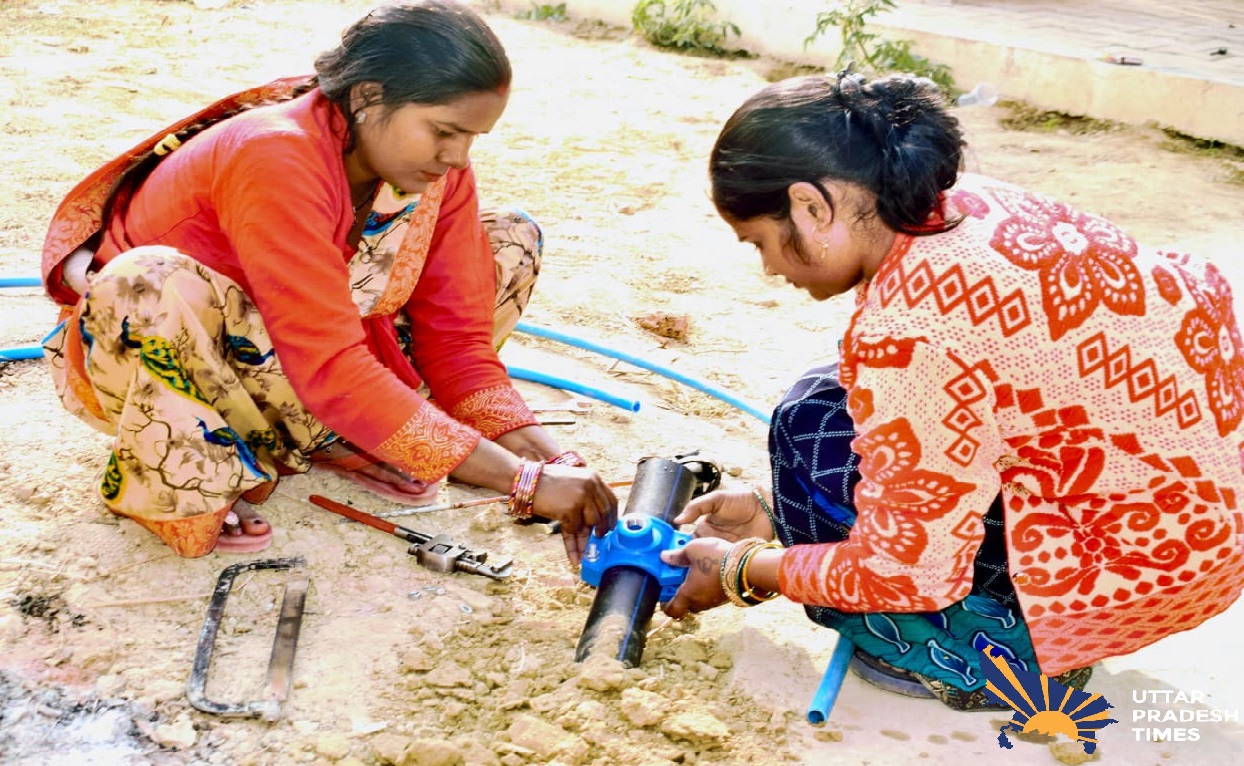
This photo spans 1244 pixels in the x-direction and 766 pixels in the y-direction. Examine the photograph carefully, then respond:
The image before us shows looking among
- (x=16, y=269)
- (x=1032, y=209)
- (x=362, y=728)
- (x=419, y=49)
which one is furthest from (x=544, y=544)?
(x=16, y=269)

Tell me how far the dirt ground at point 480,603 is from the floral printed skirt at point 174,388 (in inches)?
6.8

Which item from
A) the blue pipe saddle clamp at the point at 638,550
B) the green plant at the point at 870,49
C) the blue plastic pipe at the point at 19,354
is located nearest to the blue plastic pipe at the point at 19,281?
the blue plastic pipe at the point at 19,354

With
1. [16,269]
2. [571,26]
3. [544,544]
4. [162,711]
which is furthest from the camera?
[571,26]

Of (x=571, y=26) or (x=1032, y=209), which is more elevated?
(x=1032, y=209)

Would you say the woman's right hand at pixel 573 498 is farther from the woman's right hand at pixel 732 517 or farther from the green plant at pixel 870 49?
the green plant at pixel 870 49

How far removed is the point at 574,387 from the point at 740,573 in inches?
56.3

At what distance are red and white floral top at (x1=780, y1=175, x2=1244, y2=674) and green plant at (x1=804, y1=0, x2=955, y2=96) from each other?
4.99 metres

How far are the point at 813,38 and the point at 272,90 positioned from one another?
5049 mm

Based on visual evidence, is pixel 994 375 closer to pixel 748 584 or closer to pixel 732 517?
pixel 748 584

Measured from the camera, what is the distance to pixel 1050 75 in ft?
21.5

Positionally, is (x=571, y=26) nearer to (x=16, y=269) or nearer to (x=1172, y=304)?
(x=16, y=269)

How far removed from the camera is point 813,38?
23.4ft

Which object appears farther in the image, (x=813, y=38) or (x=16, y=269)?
(x=813, y=38)

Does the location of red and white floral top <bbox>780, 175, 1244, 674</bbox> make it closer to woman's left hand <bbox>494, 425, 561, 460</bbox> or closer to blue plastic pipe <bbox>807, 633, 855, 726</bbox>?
blue plastic pipe <bbox>807, 633, 855, 726</bbox>
